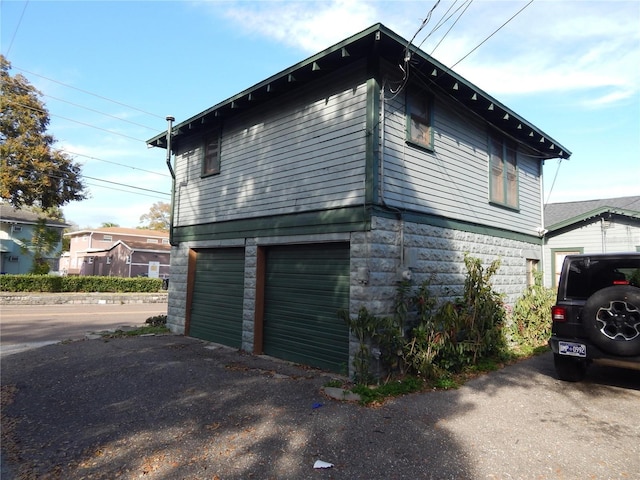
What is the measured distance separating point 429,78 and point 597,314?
16.4ft

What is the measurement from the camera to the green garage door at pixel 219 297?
374 inches

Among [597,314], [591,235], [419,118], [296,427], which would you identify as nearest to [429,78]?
[419,118]

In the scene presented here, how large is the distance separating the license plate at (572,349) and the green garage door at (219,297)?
6.48 meters

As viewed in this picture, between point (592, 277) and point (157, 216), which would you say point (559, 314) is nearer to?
point (592, 277)

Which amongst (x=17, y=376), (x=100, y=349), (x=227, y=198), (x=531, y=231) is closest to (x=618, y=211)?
(x=531, y=231)

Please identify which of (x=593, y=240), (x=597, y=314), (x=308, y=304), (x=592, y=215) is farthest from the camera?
(x=593, y=240)

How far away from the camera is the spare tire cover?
5145mm

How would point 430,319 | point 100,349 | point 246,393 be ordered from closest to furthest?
1. point 246,393
2. point 430,319
3. point 100,349

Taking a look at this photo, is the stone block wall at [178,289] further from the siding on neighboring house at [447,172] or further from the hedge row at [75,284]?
the hedge row at [75,284]

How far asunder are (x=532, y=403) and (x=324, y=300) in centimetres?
367

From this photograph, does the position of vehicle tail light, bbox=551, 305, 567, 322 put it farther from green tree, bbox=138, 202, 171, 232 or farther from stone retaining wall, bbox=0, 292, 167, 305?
green tree, bbox=138, 202, 171, 232

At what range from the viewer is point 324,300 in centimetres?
739

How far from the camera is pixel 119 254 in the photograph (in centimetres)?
3981

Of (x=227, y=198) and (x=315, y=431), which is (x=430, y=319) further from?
(x=227, y=198)
